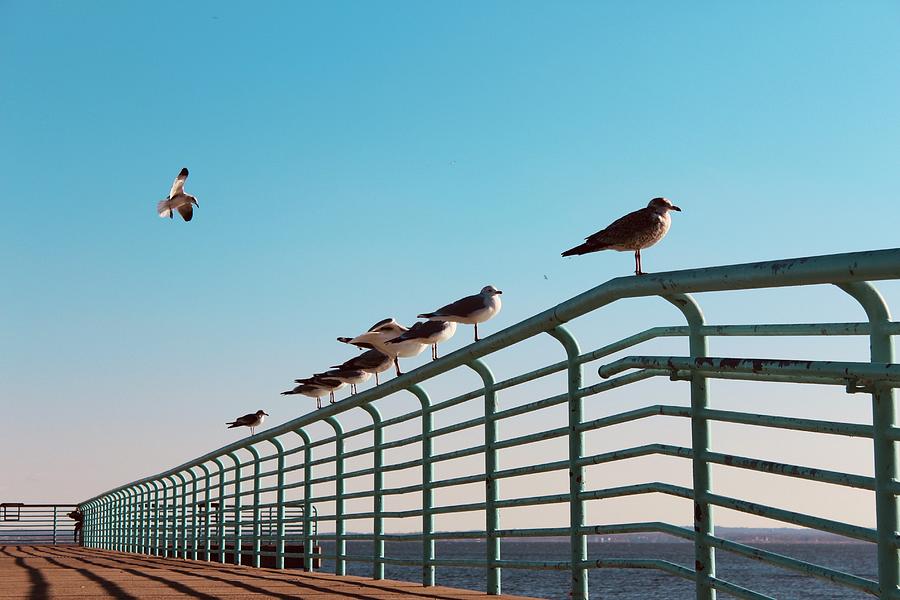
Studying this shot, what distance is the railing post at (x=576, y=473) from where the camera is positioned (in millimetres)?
5387

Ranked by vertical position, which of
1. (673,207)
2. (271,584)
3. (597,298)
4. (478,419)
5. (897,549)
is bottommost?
(271,584)

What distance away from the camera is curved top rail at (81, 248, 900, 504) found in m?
3.18

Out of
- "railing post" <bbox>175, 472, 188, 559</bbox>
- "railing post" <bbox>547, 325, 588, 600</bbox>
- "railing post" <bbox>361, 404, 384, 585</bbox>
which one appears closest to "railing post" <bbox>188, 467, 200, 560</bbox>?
"railing post" <bbox>175, 472, 188, 559</bbox>

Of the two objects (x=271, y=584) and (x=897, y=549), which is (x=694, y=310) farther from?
(x=271, y=584)

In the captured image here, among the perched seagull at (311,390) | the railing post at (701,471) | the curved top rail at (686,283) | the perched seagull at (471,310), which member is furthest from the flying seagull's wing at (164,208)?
the railing post at (701,471)

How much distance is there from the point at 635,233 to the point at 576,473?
13.8ft

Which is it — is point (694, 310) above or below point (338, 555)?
above

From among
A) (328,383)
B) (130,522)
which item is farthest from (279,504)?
(130,522)

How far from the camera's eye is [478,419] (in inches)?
259

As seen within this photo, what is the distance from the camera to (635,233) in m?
9.39

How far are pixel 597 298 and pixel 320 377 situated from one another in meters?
10.8

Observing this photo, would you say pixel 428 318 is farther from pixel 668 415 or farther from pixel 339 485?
pixel 668 415

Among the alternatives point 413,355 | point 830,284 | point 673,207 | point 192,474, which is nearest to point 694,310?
point 830,284

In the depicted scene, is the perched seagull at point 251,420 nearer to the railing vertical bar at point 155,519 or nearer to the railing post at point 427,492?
the railing vertical bar at point 155,519
